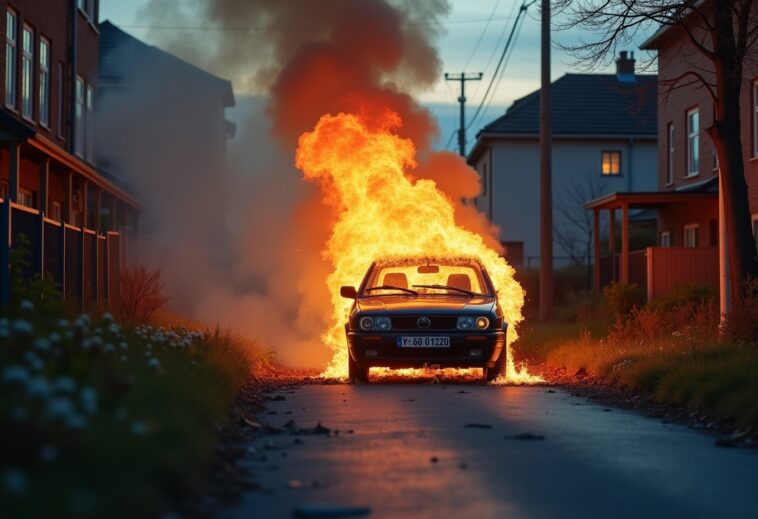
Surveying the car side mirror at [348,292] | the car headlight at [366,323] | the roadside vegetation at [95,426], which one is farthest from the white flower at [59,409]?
the car side mirror at [348,292]

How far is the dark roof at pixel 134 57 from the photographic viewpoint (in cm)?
4178

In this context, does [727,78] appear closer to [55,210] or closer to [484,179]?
[55,210]

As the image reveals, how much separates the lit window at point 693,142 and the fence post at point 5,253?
20.4 metres

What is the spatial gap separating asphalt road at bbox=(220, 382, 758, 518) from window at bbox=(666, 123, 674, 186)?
21605 mm

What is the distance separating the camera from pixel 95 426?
541cm

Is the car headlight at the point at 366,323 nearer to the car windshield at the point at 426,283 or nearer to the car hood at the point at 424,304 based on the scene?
the car hood at the point at 424,304

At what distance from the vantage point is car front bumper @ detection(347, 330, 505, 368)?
1358 cm

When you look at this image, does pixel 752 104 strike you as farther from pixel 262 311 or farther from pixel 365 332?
pixel 365 332

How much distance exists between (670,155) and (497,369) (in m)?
19.1

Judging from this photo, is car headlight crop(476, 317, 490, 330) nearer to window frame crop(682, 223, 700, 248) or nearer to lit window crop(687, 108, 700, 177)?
lit window crop(687, 108, 700, 177)

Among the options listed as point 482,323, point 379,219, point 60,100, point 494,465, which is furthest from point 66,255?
point 60,100

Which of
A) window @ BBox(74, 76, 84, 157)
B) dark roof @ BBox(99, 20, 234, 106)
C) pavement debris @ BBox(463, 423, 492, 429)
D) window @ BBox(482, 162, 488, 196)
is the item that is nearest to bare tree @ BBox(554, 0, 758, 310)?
pavement debris @ BBox(463, 423, 492, 429)

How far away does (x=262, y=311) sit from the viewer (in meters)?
26.1

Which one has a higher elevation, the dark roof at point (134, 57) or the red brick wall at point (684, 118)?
the dark roof at point (134, 57)
